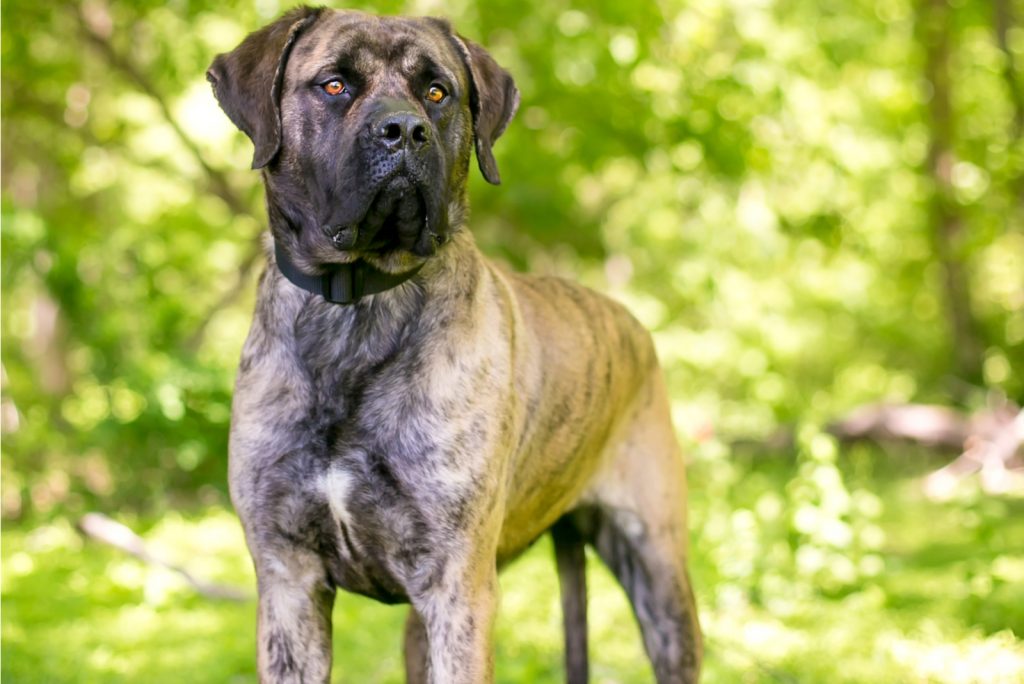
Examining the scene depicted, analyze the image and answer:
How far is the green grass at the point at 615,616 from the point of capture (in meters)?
4.88

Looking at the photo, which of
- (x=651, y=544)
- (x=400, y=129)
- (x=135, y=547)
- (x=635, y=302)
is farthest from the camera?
(x=635, y=302)

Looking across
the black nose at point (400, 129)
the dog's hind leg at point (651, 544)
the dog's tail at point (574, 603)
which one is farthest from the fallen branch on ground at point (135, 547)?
the black nose at point (400, 129)

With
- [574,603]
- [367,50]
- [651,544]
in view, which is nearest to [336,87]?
[367,50]

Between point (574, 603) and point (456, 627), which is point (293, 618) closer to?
point (456, 627)

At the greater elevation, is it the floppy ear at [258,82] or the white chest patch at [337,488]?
the floppy ear at [258,82]

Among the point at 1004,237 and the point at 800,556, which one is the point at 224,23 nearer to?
the point at 800,556

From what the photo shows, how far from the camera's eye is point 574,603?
4148mm

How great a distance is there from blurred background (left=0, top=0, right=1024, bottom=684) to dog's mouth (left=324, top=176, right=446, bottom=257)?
222 centimetres

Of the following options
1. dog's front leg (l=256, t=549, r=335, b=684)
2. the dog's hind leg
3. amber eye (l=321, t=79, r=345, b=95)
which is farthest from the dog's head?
the dog's hind leg

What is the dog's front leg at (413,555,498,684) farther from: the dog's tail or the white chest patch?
the dog's tail

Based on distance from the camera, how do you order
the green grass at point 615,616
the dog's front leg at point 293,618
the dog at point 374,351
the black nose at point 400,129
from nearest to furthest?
the black nose at point 400,129
the dog at point 374,351
the dog's front leg at point 293,618
the green grass at point 615,616

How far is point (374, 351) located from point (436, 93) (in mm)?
719

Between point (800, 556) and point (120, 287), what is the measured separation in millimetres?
4840

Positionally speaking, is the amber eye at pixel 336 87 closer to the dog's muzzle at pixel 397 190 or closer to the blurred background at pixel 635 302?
the dog's muzzle at pixel 397 190
